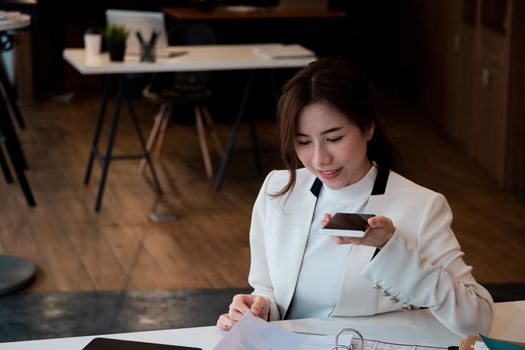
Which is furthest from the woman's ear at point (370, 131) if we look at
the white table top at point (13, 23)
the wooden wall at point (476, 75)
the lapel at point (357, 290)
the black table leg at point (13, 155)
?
the wooden wall at point (476, 75)

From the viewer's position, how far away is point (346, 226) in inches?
74.0

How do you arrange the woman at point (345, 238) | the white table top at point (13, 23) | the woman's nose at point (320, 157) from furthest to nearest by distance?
the white table top at point (13, 23) < the woman's nose at point (320, 157) < the woman at point (345, 238)

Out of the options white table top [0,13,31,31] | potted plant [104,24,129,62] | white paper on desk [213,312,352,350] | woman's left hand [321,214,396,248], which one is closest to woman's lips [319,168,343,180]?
woman's left hand [321,214,396,248]

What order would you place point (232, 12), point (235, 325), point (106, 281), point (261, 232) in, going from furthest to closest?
point (232, 12)
point (106, 281)
point (261, 232)
point (235, 325)

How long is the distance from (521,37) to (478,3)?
2.62 ft

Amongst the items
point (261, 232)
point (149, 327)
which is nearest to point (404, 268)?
point (261, 232)

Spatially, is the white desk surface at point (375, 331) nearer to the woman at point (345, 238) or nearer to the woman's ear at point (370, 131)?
the woman at point (345, 238)

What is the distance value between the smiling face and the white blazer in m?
0.12

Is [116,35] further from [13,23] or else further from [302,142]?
[302,142]

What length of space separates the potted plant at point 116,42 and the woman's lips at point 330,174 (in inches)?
145

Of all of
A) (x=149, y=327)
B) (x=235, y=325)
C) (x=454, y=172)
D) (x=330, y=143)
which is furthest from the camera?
(x=454, y=172)

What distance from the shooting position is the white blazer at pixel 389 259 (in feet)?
6.67

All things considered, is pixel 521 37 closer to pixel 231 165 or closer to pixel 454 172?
pixel 454 172

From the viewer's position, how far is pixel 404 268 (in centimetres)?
201
